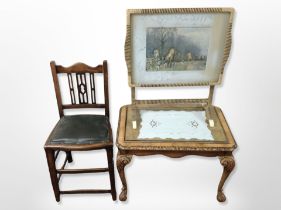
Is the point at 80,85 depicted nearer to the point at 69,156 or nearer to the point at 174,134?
the point at 69,156

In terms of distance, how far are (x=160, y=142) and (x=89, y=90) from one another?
931 millimetres

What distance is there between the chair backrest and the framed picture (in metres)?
0.32

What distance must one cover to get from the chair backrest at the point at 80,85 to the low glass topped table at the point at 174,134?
31cm

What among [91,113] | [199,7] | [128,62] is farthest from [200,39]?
[91,113]

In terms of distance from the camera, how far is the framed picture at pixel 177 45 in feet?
6.98

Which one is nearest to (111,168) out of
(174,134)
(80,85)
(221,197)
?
(174,134)

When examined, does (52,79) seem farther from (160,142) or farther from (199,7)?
(199,7)

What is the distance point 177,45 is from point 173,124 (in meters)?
0.68

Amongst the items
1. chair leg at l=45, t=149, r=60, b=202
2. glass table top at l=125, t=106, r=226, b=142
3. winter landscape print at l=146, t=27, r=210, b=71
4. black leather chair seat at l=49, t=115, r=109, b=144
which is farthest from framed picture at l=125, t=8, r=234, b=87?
chair leg at l=45, t=149, r=60, b=202

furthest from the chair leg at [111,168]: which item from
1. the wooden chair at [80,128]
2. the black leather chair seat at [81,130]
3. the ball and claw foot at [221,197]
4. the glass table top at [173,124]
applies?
the ball and claw foot at [221,197]

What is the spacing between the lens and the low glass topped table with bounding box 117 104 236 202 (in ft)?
6.95

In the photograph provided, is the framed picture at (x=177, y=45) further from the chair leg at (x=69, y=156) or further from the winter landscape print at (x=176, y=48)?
the chair leg at (x=69, y=156)

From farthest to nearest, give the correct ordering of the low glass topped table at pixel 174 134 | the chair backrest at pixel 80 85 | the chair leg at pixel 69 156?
the chair leg at pixel 69 156
the chair backrest at pixel 80 85
the low glass topped table at pixel 174 134

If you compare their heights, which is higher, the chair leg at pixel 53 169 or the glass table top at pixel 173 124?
the glass table top at pixel 173 124
